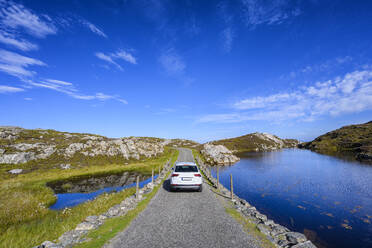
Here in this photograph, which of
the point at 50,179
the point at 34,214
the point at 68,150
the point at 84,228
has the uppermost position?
the point at 68,150

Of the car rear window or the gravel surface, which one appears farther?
the car rear window

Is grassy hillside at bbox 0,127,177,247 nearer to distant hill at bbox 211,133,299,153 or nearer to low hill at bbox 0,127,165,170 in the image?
low hill at bbox 0,127,165,170

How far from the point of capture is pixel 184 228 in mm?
8477

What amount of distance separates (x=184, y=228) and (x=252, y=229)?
11.1 ft

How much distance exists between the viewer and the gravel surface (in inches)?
279

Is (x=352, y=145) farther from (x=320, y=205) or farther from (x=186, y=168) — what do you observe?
(x=186, y=168)

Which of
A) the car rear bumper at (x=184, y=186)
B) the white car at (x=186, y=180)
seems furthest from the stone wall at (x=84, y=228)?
the white car at (x=186, y=180)

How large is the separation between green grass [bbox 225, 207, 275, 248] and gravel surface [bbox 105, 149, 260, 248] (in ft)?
0.91

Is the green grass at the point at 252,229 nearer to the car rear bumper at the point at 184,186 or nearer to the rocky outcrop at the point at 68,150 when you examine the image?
the car rear bumper at the point at 184,186

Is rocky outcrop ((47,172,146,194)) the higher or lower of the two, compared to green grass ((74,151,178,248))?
lower

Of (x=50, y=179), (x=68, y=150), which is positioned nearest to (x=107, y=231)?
(x=50, y=179)

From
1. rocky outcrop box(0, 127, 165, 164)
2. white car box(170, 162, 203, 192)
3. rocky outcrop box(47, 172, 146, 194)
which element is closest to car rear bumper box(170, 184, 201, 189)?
white car box(170, 162, 203, 192)

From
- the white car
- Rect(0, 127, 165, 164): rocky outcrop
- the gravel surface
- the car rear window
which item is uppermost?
Rect(0, 127, 165, 164): rocky outcrop

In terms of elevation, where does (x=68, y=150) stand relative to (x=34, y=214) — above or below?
above
